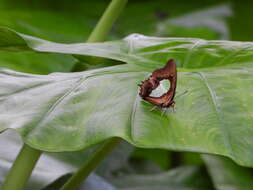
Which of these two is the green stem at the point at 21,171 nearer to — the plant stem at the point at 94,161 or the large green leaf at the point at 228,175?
the plant stem at the point at 94,161

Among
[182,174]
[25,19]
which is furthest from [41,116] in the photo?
[25,19]

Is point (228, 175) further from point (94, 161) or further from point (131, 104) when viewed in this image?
point (131, 104)

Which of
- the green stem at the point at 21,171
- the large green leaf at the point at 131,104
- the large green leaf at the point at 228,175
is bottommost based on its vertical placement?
the large green leaf at the point at 228,175

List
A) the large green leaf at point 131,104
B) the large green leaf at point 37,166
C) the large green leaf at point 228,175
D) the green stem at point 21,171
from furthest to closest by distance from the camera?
the large green leaf at point 228,175 → the large green leaf at point 37,166 → the green stem at point 21,171 → the large green leaf at point 131,104

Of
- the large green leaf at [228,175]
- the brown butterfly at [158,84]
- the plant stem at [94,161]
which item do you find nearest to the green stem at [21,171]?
the plant stem at [94,161]

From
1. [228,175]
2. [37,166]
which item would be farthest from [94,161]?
[228,175]

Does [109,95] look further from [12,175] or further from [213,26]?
[213,26]

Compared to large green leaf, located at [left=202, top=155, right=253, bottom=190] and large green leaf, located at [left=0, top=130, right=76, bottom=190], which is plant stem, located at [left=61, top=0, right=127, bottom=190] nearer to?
large green leaf, located at [left=0, top=130, right=76, bottom=190]

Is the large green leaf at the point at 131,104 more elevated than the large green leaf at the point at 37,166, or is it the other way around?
the large green leaf at the point at 131,104

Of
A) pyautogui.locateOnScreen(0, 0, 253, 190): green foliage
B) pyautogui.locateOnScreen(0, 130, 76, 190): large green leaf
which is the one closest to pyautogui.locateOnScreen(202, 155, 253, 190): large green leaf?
pyautogui.locateOnScreen(0, 0, 253, 190): green foliage
